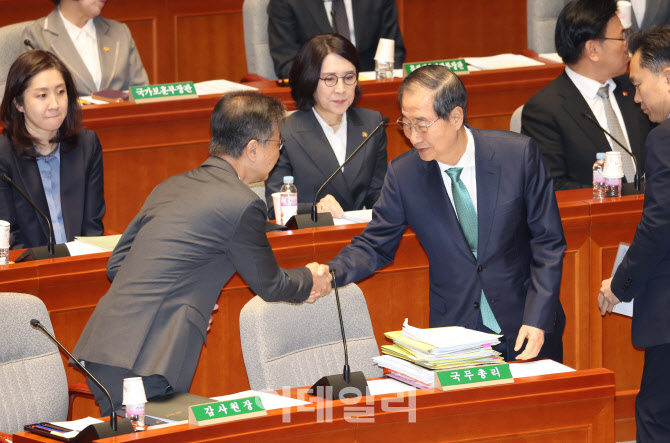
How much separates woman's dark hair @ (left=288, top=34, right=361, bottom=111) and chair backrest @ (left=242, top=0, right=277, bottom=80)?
1069 millimetres

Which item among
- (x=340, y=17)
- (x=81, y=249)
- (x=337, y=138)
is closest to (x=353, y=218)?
(x=337, y=138)

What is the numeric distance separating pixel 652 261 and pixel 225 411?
4.33 ft

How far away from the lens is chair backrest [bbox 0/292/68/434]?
2666 millimetres

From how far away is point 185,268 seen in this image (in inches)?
101

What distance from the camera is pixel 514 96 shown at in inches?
197

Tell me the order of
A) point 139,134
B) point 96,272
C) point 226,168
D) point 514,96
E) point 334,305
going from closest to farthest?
point 226,168 → point 334,305 → point 96,272 → point 139,134 → point 514,96

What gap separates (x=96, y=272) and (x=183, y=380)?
62cm

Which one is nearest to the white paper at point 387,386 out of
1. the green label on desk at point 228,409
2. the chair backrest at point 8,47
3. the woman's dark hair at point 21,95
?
the green label on desk at point 228,409

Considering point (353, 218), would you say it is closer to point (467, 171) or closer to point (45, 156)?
point (467, 171)

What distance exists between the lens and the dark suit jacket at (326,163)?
155 inches

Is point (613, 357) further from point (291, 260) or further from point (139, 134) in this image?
point (139, 134)

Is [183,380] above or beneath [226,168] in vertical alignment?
beneath

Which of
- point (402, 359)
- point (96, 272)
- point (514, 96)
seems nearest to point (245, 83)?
point (514, 96)

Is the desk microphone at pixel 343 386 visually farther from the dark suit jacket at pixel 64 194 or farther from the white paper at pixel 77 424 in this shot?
the dark suit jacket at pixel 64 194
